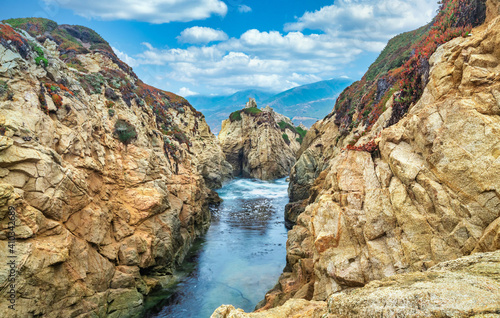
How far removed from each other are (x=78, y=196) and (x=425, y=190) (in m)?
18.2

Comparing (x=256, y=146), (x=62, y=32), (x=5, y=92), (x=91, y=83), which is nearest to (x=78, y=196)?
(x=5, y=92)

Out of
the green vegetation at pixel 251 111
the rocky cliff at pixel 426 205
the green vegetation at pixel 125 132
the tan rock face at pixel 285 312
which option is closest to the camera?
the rocky cliff at pixel 426 205

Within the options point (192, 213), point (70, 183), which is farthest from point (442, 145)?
point (192, 213)

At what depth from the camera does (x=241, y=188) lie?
63688 mm

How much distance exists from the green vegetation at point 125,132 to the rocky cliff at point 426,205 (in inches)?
687

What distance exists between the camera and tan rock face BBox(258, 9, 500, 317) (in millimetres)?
9352

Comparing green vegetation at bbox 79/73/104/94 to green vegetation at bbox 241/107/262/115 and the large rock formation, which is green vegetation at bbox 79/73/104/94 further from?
green vegetation at bbox 241/107/262/115

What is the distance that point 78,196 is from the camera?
16922mm

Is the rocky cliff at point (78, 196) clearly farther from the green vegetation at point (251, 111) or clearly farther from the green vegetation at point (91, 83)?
the green vegetation at point (251, 111)

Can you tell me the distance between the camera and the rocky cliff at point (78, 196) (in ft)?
42.6

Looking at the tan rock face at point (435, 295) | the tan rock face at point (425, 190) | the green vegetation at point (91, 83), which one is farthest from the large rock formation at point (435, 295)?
the green vegetation at point (91, 83)

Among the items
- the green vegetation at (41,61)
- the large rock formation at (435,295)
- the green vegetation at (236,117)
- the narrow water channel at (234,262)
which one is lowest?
the narrow water channel at (234,262)

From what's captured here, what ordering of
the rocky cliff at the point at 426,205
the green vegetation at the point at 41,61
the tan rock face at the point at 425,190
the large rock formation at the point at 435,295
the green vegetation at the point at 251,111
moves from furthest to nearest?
the green vegetation at the point at 251,111 < the green vegetation at the point at 41,61 < the tan rock face at the point at 425,190 < the rocky cliff at the point at 426,205 < the large rock formation at the point at 435,295

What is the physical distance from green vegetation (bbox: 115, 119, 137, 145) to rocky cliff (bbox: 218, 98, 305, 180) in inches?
2065
